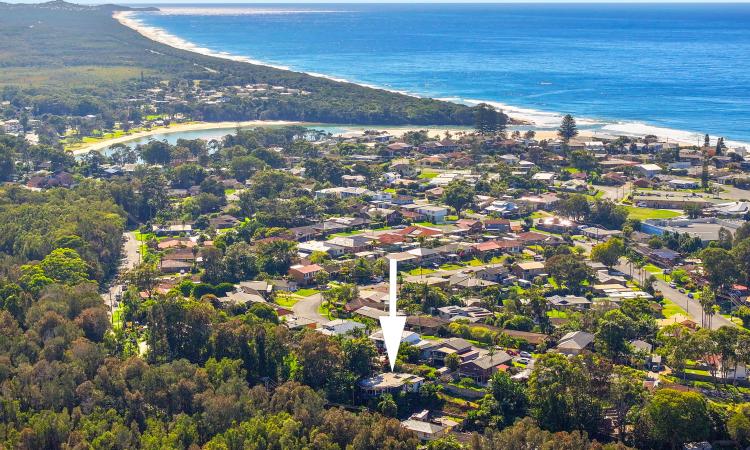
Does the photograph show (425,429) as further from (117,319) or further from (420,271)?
(420,271)

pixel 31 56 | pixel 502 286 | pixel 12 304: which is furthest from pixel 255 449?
pixel 31 56

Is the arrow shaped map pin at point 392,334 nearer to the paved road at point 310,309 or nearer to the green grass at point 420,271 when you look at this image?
the paved road at point 310,309

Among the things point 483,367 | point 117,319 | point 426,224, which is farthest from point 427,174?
point 483,367

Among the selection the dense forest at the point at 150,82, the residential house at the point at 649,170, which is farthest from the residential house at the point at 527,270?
the dense forest at the point at 150,82

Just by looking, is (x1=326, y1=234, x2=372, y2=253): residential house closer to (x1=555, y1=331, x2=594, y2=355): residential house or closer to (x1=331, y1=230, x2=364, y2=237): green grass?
(x1=331, y1=230, x2=364, y2=237): green grass

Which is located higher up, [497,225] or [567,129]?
[567,129]

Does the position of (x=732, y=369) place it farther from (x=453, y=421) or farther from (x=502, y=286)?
(x=502, y=286)

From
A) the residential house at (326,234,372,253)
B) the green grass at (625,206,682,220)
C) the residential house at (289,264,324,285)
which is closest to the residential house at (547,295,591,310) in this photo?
the residential house at (289,264,324,285)
